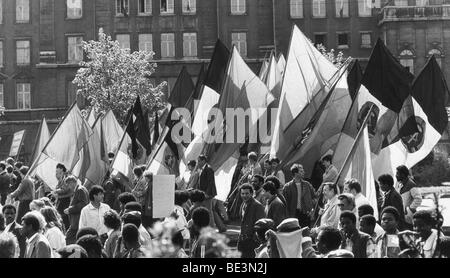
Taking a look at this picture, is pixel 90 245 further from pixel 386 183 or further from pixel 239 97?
pixel 239 97

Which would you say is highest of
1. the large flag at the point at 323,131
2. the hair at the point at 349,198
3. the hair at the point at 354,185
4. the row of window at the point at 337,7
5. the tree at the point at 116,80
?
the row of window at the point at 337,7

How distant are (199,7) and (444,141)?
54.6 ft

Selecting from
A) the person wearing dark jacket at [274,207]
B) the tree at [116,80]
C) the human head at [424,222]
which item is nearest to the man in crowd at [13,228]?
the person wearing dark jacket at [274,207]

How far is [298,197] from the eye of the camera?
14992 millimetres

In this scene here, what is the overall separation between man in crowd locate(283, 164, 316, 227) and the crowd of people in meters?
0.02

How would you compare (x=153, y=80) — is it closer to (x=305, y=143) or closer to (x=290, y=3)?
(x=290, y=3)

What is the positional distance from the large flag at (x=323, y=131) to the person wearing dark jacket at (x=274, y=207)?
4203 millimetres

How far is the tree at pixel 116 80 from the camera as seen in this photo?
171 feet

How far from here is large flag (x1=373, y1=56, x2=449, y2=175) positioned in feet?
54.3

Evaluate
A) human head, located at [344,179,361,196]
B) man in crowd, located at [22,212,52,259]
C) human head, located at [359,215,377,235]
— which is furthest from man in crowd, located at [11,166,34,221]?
human head, located at [359,215,377,235]

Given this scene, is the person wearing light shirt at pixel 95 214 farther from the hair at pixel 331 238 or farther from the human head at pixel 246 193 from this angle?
the hair at pixel 331 238

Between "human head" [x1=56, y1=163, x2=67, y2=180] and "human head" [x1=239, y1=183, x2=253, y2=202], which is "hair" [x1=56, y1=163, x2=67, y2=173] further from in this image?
"human head" [x1=239, y1=183, x2=253, y2=202]

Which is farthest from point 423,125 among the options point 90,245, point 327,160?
point 90,245
